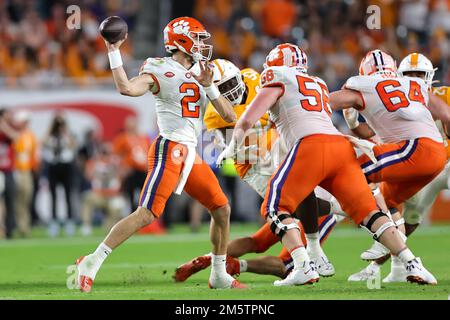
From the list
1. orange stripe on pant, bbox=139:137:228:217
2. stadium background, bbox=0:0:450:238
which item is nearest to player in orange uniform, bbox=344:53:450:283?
orange stripe on pant, bbox=139:137:228:217

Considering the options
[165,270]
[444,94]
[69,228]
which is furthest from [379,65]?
[69,228]

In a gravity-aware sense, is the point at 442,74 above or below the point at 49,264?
above

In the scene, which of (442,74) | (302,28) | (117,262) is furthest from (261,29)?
(117,262)

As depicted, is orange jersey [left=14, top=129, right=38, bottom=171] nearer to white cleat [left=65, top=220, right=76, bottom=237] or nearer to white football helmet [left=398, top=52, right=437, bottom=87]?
white cleat [left=65, top=220, right=76, bottom=237]

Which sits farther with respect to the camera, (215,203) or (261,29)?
(261,29)

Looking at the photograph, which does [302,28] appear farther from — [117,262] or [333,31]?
[117,262]

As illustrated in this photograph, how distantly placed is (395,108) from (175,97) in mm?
1601

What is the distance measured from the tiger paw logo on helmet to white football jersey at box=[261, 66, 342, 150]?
0.72 m

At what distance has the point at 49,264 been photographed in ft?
32.2

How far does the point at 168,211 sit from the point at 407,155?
8.23m

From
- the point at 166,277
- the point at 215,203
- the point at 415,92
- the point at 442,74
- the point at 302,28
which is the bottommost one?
the point at 166,277

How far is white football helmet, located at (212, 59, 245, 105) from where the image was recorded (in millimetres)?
7576

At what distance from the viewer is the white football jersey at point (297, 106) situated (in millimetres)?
6891

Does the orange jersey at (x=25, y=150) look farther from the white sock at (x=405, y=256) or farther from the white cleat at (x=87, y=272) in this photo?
the white sock at (x=405, y=256)
